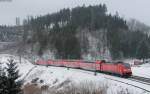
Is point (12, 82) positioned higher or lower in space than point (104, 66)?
lower

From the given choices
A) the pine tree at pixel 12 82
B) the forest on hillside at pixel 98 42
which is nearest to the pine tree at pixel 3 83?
the pine tree at pixel 12 82

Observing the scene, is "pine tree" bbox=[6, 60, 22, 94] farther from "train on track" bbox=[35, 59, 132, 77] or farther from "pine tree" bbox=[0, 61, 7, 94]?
"train on track" bbox=[35, 59, 132, 77]

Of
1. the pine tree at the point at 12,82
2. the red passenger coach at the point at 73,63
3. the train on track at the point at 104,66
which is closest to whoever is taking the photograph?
the pine tree at the point at 12,82

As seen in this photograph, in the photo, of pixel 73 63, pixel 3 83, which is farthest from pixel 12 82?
pixel 73 63

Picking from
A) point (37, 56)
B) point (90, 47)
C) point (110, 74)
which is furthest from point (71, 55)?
point (110, 74)

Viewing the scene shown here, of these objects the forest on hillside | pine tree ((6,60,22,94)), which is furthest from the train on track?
the forest on hillside

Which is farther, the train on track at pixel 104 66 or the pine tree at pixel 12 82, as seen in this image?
the train on track at pixel 104 66

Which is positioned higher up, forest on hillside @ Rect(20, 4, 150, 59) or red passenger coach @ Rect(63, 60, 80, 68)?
forest on hillside @ Rect(20, 4, 150, 59)

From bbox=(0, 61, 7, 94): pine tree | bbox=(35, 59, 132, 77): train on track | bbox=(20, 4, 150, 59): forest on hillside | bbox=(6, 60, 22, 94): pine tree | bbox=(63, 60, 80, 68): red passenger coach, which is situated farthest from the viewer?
bbox=(20, 4, 150, 59): forest on hillside

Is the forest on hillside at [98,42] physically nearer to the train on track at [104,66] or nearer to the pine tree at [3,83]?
the train on track at [104,66]

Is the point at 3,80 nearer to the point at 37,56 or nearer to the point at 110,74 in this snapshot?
the point at 110,74

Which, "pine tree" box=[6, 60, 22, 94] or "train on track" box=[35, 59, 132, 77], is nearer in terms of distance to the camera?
"pine tree" box=[6, 60, 22, 94]

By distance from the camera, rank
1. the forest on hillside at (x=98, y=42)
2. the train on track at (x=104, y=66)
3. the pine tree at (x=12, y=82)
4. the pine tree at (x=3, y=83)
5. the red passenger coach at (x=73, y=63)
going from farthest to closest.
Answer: the forest on hillside at (x=98, y=42), the red passenger coach at (x=73, y=63), the train on track at (x=104, y=66), the pine tree at (x=12, y=82), the pine tree at (x=3, y=83)

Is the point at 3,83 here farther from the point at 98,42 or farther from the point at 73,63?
the point at 98,42
